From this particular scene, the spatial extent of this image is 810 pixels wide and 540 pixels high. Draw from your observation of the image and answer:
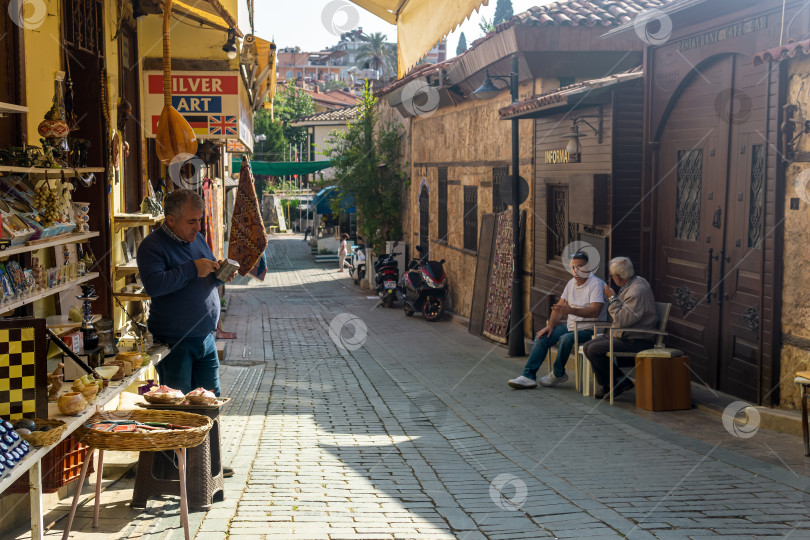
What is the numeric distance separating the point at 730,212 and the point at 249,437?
5037mm

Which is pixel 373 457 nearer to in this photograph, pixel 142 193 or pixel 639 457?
pixel 639 457

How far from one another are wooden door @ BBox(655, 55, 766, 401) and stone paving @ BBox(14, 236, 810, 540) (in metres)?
0.92

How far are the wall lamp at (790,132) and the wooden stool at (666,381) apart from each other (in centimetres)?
207

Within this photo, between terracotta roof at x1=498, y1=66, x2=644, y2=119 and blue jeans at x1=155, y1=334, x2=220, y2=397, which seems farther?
terracotta roof at x1=498, y1=66, x2=644, y2=119

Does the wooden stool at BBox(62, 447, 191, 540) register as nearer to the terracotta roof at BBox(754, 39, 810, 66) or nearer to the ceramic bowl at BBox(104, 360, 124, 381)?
the ceramic bowl at BBox(104, 360, 124, 381)

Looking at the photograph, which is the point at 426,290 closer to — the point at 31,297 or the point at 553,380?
the point at 553,380

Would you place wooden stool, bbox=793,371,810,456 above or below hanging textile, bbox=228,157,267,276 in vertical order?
below

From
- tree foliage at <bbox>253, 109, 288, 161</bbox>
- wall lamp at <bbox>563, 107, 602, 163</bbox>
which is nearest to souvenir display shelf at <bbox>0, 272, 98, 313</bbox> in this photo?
wall lamp at <bbox>563, 107, 602, 163</bbox>

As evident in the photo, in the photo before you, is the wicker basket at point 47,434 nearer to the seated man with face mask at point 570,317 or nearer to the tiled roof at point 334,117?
the seated man with face mask at point 570,317

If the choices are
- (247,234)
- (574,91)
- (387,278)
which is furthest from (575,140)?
(387,278)

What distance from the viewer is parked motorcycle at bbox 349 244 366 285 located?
24781 millimetres

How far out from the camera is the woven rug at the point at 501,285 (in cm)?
1382

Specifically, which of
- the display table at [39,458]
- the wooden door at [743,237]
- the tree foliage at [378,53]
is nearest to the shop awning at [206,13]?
the display table at [39,458]

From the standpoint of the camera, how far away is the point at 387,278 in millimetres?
20094
